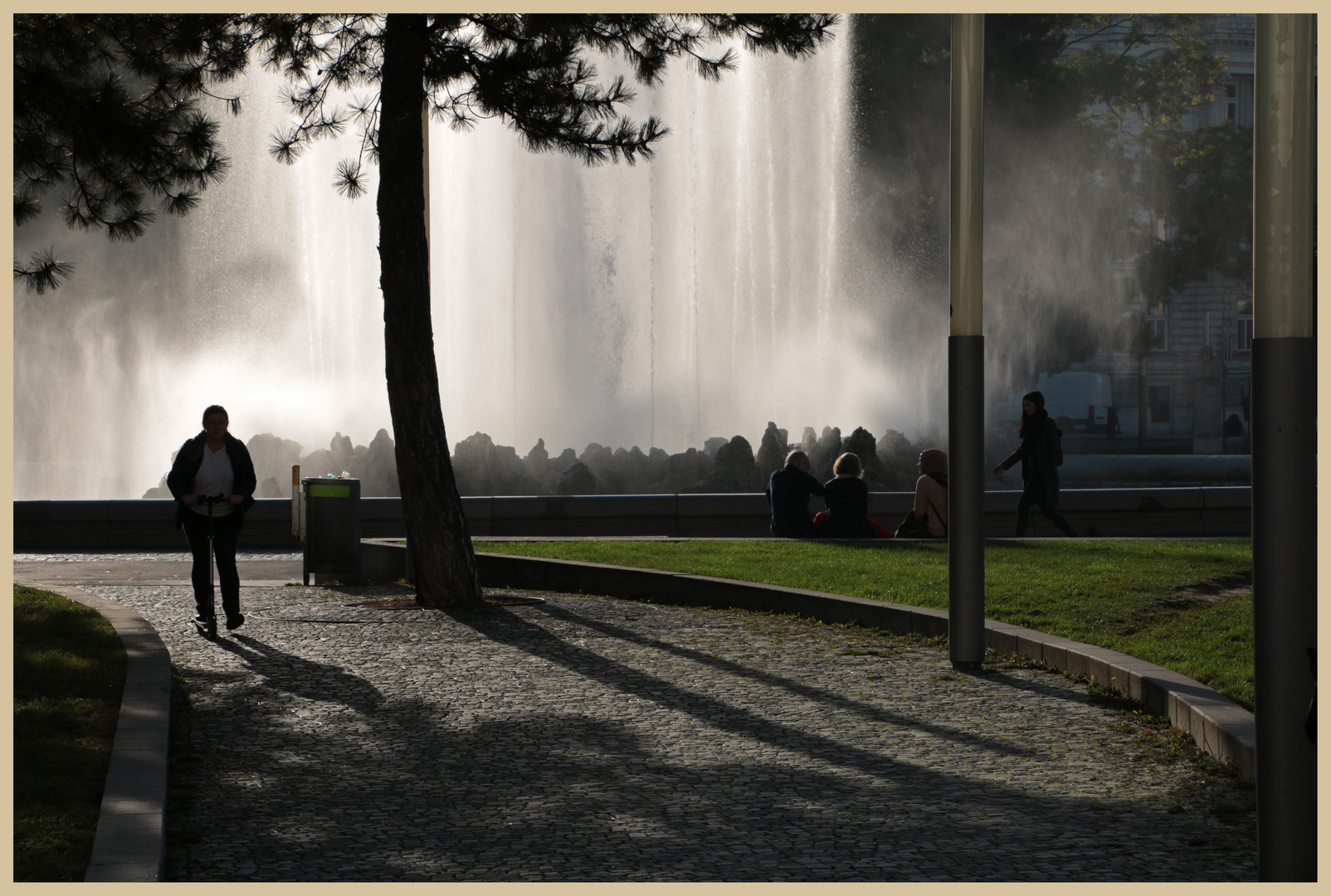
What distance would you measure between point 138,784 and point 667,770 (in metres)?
1.72

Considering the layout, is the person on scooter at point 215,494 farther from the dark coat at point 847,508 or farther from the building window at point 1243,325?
the building window at point 1243,325

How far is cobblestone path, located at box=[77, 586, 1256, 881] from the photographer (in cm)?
404

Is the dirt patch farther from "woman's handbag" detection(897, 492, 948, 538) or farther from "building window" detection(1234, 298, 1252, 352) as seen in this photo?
"building window" detection(1234, 298, 1252, 352)

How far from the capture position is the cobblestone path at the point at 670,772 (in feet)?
13.2

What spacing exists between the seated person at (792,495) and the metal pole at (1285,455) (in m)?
9.42

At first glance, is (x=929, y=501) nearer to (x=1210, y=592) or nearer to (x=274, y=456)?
(x=1210, y=592)

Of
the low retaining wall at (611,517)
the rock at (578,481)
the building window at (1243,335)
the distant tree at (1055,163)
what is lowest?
the low retaining wall at (611,517)

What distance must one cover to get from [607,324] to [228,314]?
7.71 meters

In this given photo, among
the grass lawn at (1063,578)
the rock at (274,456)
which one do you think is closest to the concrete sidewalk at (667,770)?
the grass lawn at (1063,578)

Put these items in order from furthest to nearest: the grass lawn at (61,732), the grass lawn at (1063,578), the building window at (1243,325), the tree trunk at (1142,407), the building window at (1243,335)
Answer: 1. the building window at (1243,335)
2. the building window at (1243,325)
3. the tree trunk at (1142,407)
4. the grass lawn at (1063,578)
5. the grass lawn at (61,732)

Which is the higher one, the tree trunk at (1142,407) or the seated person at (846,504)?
the tree trunk at (1142,407)

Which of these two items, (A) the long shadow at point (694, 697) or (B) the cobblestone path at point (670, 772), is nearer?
(B) the cobblestone path at point (670, 772)

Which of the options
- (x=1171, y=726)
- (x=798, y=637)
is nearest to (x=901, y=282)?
(x=798, y=637)

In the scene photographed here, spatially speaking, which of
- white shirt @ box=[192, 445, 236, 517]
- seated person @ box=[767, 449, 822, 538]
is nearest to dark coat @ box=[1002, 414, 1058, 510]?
seated person @ box=[767, 449, 822, 538]
